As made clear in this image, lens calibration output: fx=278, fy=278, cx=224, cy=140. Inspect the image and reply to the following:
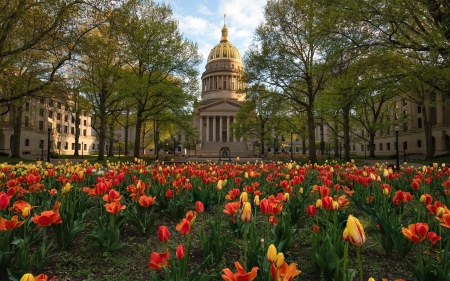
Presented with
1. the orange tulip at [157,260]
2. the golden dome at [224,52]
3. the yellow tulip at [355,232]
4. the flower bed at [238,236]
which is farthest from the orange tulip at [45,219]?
the golden dome at [224,52]

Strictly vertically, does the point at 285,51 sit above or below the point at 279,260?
above

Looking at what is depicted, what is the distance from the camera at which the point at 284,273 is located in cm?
165

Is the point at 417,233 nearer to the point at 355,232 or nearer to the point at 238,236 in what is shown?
the point at 355,232

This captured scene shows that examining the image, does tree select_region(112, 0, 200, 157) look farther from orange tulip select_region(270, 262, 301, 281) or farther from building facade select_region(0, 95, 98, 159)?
orange tulip select_region(270, 262, 301, 281)

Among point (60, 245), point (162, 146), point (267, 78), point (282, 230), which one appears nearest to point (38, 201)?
point (60, 245)

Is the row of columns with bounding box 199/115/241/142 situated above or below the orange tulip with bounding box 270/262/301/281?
above

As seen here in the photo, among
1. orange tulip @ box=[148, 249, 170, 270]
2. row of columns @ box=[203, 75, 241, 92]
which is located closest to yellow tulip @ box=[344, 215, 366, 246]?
orange tulip @ box=[148, 249, 170, 270]

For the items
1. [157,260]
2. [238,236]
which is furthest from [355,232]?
[238,236]

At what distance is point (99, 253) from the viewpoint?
3641 mm

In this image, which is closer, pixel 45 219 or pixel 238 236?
pixel 45 219

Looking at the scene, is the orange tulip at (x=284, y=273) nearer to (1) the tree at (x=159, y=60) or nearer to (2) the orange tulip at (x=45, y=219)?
(2) the orange tulip at (x=45, y=219)

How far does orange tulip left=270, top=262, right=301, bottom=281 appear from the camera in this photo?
1602 millimetres

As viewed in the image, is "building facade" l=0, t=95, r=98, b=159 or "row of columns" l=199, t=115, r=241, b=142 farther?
"row of columns" l=199, t=115, r=241, b=142

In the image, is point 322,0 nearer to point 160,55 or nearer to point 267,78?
point 267,78
